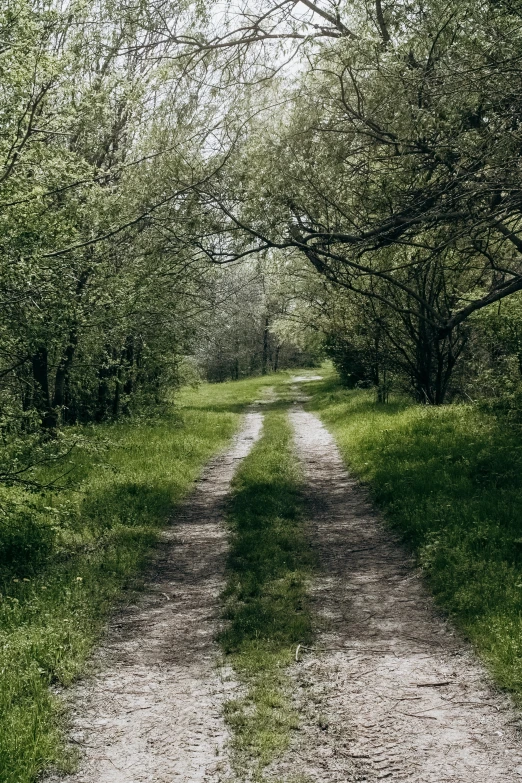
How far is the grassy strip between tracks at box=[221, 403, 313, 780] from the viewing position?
494cm

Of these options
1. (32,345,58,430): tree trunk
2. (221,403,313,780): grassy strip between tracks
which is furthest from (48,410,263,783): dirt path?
(32,345,58,430): tree trunk

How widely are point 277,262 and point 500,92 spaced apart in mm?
6741

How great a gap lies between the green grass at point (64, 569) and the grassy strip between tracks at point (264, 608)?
4.18 feet

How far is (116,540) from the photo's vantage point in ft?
31.2

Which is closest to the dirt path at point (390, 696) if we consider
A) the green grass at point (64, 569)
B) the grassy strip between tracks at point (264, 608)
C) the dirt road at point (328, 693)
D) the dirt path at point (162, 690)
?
the dirt road at point (328, 693)

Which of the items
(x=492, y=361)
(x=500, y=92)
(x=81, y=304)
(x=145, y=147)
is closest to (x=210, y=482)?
(x=81, y=304)

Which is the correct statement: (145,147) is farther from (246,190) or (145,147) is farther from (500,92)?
(500,92)

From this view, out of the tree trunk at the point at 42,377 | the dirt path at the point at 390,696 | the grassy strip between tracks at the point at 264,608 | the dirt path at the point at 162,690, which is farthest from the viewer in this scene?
the tree trunk at the point at 42,377

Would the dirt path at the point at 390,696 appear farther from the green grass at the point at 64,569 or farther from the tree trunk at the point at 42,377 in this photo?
the tree trunk at the point at 42,377

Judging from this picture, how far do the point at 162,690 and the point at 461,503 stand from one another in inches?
231

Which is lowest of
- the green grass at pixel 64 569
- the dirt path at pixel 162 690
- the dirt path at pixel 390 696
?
the dirt path at pixel 390 696

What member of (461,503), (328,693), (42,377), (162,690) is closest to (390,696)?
(328,693)

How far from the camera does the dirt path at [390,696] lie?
177 inches

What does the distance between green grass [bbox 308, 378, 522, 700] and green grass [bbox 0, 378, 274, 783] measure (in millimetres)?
3633
